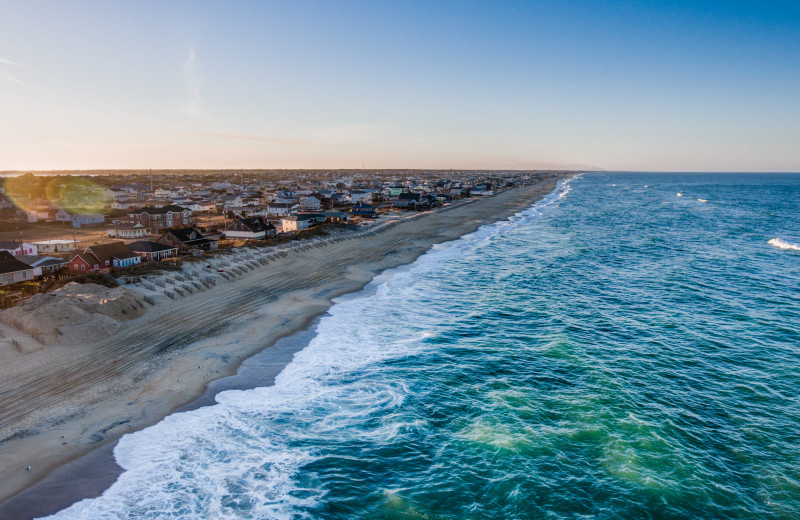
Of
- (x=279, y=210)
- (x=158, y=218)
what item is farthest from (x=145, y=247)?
(x=279, y=210)

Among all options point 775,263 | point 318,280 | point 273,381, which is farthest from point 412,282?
point 775,263

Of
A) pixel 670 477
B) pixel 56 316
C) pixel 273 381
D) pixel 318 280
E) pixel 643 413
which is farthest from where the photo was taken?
pixel 318 280

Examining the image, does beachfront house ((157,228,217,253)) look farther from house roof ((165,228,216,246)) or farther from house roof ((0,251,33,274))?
house roof ((0,251,33,274))

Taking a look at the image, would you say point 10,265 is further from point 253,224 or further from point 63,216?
point 63,216

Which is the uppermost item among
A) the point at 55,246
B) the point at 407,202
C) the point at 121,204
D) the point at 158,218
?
the point at 407,202

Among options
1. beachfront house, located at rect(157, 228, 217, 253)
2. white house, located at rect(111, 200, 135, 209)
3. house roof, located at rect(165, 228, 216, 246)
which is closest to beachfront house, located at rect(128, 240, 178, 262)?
beachfront house, located at rect(157, 228, 217, 253)

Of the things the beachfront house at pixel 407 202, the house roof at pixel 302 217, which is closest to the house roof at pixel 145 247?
the house roof at pixel 302 217

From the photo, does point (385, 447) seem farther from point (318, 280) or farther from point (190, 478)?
point (318, 280)
